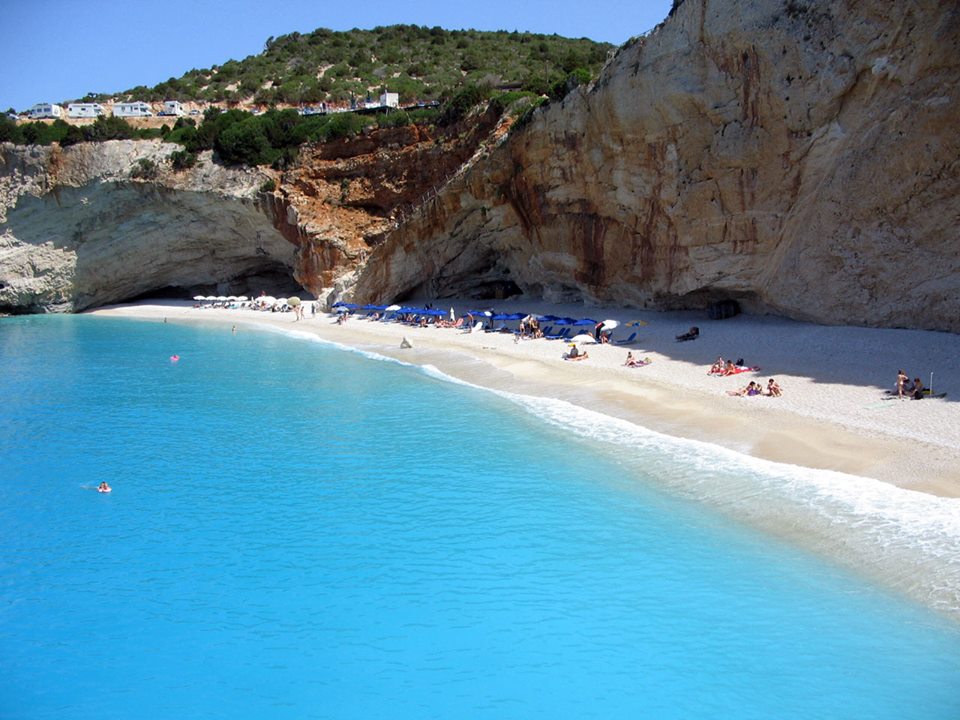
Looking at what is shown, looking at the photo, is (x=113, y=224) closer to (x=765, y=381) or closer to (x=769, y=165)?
(x=769, y=165)

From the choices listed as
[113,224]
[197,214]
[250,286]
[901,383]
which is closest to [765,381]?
[901,383]

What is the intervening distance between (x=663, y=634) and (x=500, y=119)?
2921 cm

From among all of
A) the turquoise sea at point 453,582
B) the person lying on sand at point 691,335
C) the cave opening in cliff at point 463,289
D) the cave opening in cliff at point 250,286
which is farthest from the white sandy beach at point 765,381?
the cave opening in cliff at point 250,286

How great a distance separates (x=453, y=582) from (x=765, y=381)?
1105cm

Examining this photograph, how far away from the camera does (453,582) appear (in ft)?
31.1

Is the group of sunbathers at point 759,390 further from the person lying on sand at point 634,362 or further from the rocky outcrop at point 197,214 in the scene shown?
the rocky outcrop at point 197,214

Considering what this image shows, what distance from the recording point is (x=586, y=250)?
28.6 m

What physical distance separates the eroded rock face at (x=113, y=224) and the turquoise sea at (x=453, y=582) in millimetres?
27940

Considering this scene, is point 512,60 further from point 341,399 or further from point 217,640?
point 217,640

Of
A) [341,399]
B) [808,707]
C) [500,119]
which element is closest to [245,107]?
[500,119]

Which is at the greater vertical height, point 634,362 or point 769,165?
point 769,165

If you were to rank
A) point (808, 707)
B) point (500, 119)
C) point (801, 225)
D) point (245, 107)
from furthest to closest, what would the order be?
point (245, 107) → point (500, 119) → point (801, 225) → point (808, 707)

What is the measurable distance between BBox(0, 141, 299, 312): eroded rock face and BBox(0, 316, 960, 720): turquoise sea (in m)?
27.9

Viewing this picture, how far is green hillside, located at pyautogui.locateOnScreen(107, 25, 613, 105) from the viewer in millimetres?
53375
